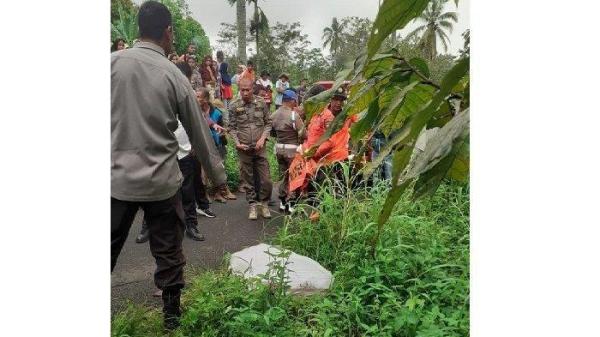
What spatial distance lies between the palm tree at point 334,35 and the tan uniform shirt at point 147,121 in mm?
579

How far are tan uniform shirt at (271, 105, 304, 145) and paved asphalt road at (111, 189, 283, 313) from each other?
0.66 metres

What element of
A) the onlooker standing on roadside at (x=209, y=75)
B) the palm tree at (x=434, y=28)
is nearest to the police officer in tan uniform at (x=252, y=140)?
the onlooker standing on roadside at (x=209, y=75)

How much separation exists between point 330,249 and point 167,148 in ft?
4.72

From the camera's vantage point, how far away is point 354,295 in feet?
7.39

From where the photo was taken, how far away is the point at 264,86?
520 centimetres

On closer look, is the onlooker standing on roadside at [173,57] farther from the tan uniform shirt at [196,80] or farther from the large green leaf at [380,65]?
the large green leaf at [380,65]

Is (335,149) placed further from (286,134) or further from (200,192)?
(200,192)

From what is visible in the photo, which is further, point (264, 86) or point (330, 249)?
point (264, 86)

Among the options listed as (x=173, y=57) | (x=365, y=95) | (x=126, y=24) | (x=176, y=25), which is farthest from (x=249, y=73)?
(x=365, y=95)

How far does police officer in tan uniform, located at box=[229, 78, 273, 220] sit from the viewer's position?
14.0 feet

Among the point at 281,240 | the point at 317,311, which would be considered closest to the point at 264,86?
the point at 281,240

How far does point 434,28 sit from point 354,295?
1.53 meters

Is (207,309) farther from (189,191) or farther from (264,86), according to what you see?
(264,86)

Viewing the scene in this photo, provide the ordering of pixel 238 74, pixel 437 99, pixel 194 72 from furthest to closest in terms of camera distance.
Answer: pixel 238 74 → pixel 194 72 → pixel 437 99
